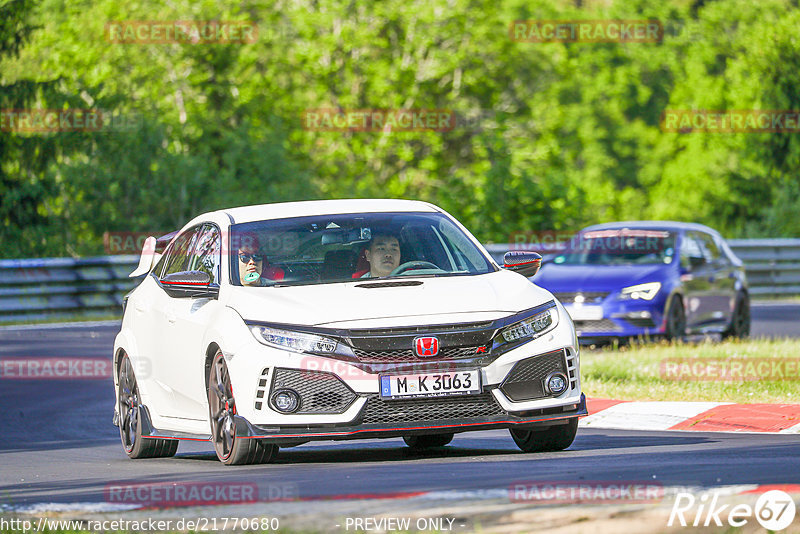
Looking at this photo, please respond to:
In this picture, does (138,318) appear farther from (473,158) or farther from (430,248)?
(473,158)

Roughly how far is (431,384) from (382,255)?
4.56 feet

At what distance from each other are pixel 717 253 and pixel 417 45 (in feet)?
107

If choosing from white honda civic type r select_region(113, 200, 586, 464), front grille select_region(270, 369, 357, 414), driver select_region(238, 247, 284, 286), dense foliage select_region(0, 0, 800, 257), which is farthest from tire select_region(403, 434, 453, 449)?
A: dense foliage select_region(0, 0, 800, 257)

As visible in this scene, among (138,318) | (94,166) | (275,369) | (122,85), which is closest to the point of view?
(275,369)

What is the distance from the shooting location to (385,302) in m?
8.60

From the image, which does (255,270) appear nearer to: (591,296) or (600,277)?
(591,296)

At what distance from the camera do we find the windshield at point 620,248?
19.2 m

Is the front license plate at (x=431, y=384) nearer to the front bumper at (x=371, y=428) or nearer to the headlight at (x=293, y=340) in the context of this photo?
the front bumper at (x=371, y=428)

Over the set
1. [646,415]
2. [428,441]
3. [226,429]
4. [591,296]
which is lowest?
[591,296]

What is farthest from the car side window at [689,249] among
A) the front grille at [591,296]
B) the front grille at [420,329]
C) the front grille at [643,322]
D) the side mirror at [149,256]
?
the front grille at [420,329]

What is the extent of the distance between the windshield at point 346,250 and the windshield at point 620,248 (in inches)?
374

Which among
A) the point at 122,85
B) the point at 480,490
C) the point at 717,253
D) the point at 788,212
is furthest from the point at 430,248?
the point at 788,212

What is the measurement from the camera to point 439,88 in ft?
175

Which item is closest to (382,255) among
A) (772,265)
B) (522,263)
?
(522,263)
